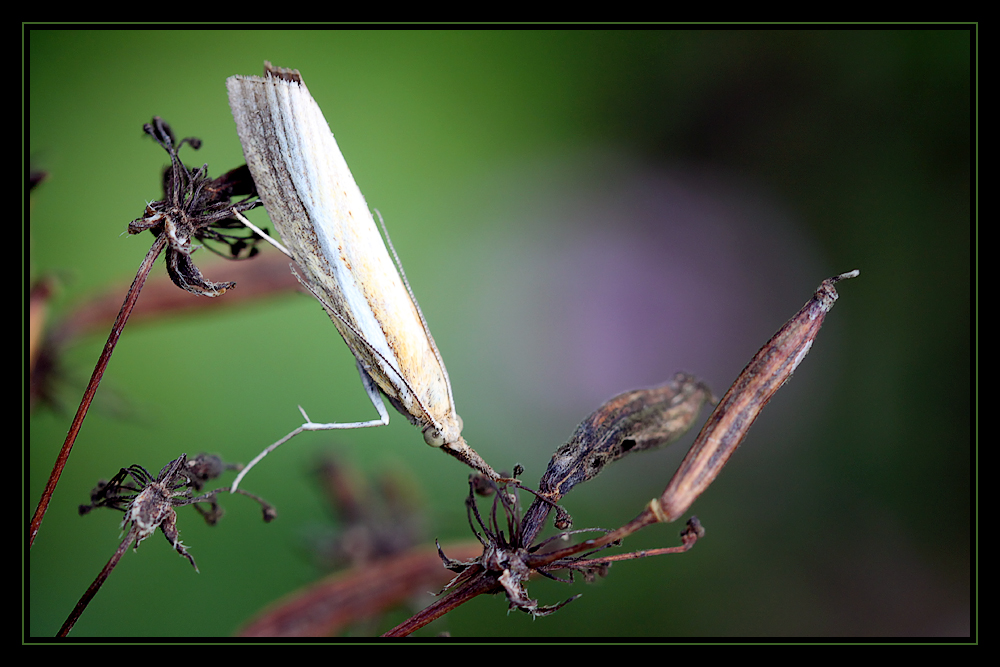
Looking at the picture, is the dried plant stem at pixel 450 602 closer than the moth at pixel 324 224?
Yes

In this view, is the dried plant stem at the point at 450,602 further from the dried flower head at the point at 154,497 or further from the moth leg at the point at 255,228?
the moth leg at the point at 255,228

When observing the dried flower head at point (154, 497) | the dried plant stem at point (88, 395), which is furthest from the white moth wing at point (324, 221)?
the dried flower head at point (154, 497)

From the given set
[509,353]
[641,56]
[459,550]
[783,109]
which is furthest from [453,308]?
[459,550]

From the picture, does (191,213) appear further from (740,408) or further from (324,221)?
(740,408)

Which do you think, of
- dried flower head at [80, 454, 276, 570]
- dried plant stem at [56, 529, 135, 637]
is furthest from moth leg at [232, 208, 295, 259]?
dried plant stem at [56, 529, 135, 637]

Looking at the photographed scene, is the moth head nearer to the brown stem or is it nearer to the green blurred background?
the brown stem

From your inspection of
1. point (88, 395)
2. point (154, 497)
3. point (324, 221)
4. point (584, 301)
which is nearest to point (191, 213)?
point (324, 221)
